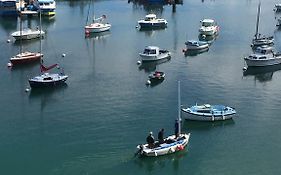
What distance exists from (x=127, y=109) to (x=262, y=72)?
915 inches

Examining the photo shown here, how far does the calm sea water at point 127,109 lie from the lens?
123 feet

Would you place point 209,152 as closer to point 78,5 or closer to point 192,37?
point 192,37

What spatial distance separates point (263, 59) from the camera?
64.8m

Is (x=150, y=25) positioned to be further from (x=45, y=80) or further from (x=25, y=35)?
(x=45, y=80)

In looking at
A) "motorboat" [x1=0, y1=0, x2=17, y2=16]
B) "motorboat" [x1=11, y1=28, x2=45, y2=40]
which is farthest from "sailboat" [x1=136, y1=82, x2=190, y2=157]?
"motorboat" [x1=0, y1=0, x2=17, y2=16]

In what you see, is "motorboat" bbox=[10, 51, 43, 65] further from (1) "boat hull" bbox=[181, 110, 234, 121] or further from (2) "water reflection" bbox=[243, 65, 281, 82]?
(1) "boat hull" bbox=[181, 110, 234, 121]

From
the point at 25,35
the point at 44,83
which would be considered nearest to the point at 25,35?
the point at 25,35

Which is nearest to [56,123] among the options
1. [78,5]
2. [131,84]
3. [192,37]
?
[131,84]

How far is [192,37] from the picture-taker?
84.9 meters

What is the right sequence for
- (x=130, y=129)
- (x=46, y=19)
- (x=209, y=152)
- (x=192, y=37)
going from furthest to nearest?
(x=46, y=19) → (x=192, y=37) → (x=130, y=129) → (x=209, y=152)

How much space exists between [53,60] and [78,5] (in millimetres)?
58658

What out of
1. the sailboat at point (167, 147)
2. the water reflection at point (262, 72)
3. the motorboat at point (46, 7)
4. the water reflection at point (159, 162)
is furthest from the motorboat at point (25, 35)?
the water reflection at point (159, 162)

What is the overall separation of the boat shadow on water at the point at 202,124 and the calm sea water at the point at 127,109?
6.0 inches

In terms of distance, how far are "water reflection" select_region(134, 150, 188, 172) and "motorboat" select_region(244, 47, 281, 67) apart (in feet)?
97.7
